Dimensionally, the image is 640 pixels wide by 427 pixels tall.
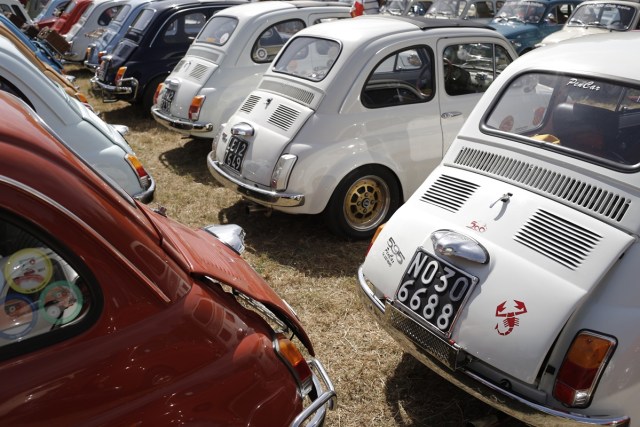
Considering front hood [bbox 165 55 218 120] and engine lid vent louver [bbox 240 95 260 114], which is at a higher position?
engine lid vent louver [bbox 240 95 260 114]

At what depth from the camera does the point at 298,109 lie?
5238mm

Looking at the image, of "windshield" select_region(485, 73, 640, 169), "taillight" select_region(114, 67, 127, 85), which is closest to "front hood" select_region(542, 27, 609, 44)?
"taillight" select_region(114, 67, 127, 85)

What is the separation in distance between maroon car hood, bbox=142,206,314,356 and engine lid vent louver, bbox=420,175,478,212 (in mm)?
1275

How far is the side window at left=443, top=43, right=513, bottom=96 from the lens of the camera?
5488mm

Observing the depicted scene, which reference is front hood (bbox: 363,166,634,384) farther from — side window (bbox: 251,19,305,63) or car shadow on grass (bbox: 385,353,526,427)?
side window (bbox: 251,19,305,63)

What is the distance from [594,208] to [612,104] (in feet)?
2.28

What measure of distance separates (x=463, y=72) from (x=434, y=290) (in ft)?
11.1

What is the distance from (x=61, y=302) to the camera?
1531mm

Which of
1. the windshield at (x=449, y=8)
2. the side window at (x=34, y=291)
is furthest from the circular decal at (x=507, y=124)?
the windshield at (x=449, y=8)

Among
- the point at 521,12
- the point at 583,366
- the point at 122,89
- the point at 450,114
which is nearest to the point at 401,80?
the point at 450,114

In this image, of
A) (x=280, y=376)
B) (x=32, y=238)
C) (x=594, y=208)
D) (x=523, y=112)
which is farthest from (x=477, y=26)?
(x=32, y=238)

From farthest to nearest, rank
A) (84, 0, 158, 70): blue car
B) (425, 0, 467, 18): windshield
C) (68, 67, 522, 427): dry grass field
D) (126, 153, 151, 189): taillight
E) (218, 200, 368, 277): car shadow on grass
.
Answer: (425, 0, 467, 18): windshield, (84, 0, 158, 70): blue car, (218, 200, 368, 277): car shadow on grass, (126, 153, 151, 189): taillight, (68, 67, 522, 427): dry grass field

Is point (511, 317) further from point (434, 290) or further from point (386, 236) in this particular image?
point (386, 236)

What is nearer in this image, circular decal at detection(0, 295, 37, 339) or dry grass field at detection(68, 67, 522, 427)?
circular decal at detection(0, 295, 37, 339)
